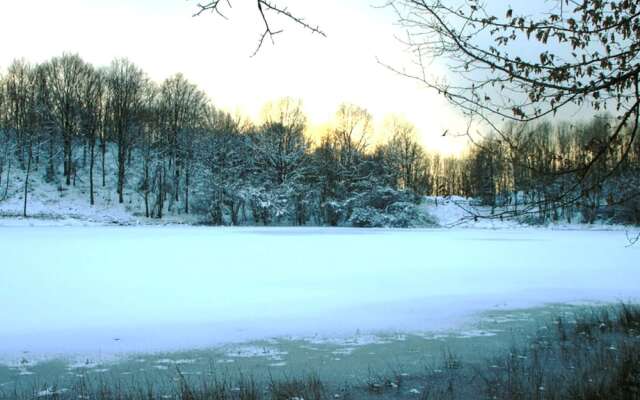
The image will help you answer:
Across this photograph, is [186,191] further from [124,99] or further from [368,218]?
[368,218]

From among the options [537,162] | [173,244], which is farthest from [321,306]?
[173,244]

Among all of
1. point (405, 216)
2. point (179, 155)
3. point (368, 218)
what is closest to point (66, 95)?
point (179, 155)

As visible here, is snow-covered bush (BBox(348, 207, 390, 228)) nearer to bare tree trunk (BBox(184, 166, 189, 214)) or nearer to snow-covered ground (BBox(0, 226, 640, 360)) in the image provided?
bare tree trunk (BBox(184, 166, 189, 214))

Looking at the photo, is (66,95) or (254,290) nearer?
(254,290)

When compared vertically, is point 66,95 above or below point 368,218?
above

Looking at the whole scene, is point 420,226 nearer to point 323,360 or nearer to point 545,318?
point 545,318

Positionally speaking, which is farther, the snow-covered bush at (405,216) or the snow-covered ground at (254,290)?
the snow-covered bush at (405,216)

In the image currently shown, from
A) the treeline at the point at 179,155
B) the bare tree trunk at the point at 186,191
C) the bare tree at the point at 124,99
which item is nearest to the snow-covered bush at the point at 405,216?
the treeline at the point at 179,155

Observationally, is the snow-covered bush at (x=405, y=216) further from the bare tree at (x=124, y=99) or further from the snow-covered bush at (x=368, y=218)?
the bare tree at (x=124, y=99)

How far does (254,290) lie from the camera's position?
1101 centimetres

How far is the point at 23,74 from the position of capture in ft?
155

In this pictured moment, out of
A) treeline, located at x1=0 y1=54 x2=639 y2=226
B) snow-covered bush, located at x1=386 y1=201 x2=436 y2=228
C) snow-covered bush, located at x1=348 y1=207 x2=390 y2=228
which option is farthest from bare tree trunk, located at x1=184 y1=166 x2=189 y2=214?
snow-covered bush, located at x1=386 y1=201 x2=436 y2=228

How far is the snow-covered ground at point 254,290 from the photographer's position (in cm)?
756

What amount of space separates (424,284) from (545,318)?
3775 millimetres
